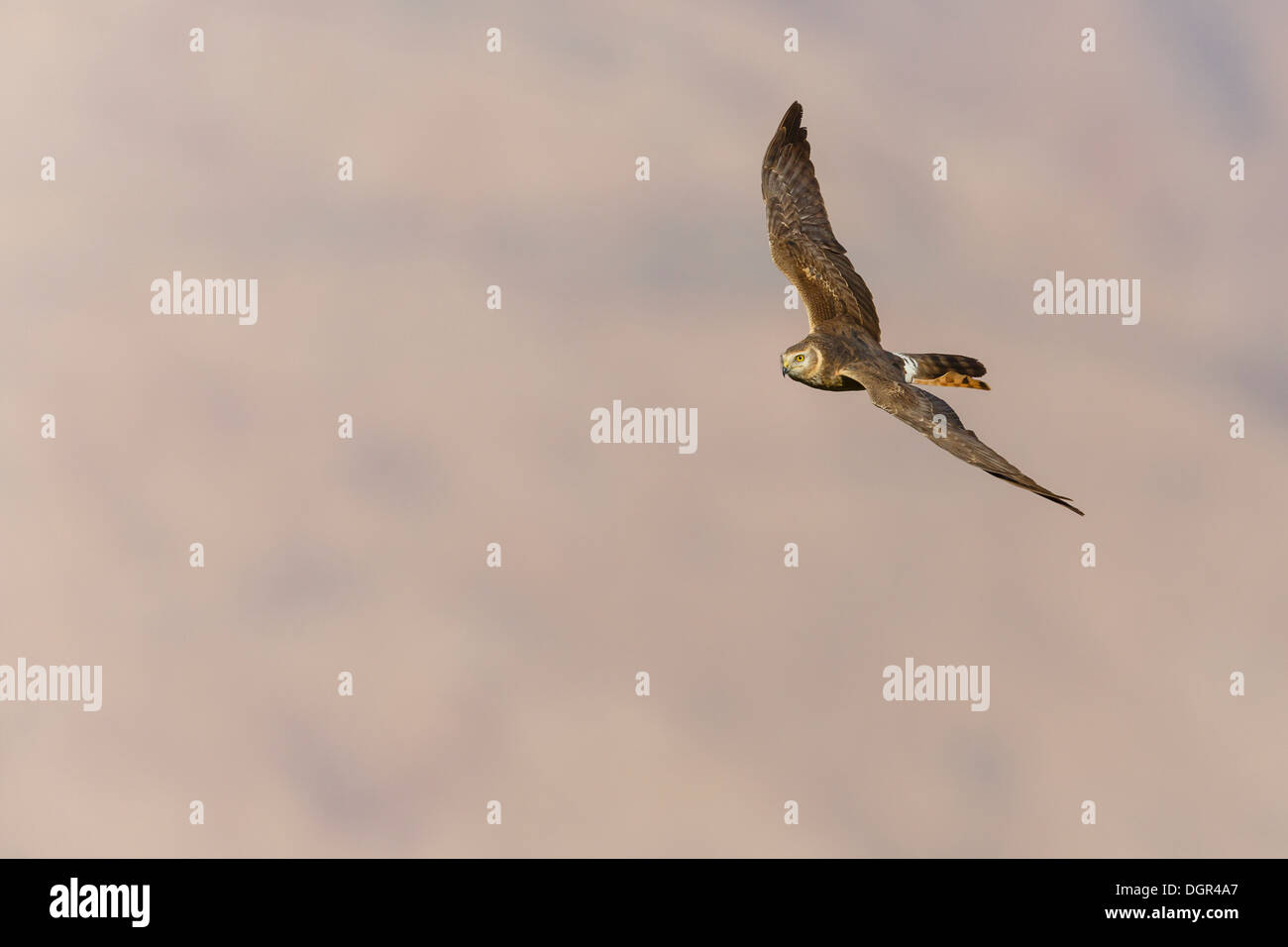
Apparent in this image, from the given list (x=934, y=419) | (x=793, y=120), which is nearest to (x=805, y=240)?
(x=793, y=120)

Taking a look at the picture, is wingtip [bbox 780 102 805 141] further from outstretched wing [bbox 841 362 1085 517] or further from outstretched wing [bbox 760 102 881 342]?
outstretched wing [bbox 841 362 1085 517]

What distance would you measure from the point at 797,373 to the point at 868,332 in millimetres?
2998

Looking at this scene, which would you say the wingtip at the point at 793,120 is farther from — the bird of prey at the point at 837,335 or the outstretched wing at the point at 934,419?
the outstretched wing at the point at 934,419

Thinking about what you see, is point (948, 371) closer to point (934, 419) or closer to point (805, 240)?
point (934, 419)

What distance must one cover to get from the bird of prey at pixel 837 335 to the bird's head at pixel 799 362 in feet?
0.06

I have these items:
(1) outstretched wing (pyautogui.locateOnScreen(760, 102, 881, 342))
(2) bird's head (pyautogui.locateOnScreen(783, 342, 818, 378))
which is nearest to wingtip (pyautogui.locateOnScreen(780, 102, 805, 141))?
(1) outstretched wing (pyautogui.locateOnScreen(760, 102, 881, 342))

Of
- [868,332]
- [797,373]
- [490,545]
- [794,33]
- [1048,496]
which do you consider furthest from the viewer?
[490,545]

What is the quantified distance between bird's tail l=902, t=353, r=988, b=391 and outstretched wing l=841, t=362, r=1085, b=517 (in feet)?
4.18

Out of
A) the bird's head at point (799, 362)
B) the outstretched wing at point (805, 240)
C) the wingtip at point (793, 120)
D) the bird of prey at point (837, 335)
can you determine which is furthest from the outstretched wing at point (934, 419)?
the wingtip at point (793, 120)

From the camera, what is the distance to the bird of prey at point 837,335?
782 inches

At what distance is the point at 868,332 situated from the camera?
1003 inches

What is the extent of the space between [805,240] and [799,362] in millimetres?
4730

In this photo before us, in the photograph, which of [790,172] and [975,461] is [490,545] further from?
[975,461]
